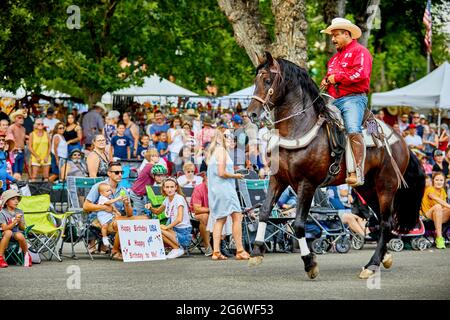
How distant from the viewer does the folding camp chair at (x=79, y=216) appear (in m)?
15.8

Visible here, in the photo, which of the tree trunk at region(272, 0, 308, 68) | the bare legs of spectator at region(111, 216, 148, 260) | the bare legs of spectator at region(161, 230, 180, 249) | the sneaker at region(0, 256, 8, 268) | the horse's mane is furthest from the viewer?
the tree trunk at region(272, 0, 308, 68)

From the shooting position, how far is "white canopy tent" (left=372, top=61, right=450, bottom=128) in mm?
30625

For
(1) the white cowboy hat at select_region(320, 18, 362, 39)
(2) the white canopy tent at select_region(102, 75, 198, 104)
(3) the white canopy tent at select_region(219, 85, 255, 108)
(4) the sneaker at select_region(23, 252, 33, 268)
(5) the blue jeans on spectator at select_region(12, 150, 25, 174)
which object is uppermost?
(2) the white canopy tent at select_region(102, 75, 198, 104)

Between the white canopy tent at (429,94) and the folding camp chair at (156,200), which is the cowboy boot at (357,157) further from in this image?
the white canopy tent at (429,94)

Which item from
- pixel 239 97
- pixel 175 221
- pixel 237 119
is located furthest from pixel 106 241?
pixel 239 97

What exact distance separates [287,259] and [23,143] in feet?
33.0

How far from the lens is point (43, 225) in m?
15.5

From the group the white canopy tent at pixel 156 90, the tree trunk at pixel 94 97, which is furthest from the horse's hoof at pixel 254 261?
the white canopy tent at pixel 156 90

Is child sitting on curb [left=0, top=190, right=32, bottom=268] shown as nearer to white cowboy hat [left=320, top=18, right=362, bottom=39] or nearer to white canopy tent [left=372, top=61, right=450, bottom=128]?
white cowboy hat [left=320, top=18, right=362, bottom=39]

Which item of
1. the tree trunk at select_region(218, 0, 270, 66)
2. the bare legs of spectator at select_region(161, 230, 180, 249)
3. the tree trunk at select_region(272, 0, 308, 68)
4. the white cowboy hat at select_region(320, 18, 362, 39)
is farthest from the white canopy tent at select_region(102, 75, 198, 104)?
the white cowboy hat at select_region(320, 18, 362, 39)

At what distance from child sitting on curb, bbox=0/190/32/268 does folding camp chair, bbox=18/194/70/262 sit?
0.52 meters

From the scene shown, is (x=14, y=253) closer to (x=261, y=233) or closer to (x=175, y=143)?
(x=261, y=233)

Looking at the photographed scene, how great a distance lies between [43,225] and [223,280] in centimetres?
404
